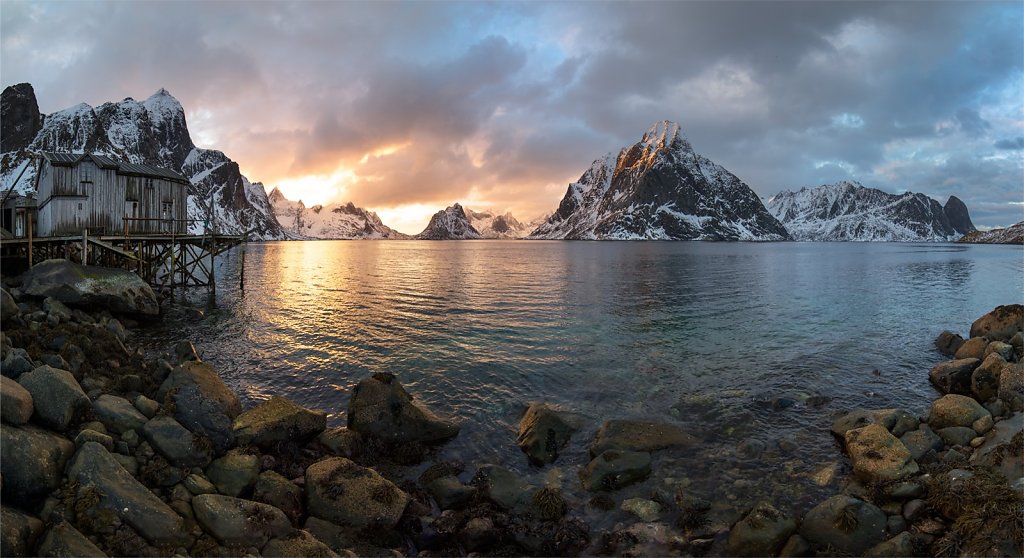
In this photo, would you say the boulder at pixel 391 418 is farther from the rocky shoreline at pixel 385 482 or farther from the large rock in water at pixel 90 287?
the large rock in water at pixel 90 287

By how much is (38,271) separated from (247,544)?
28.3 meters

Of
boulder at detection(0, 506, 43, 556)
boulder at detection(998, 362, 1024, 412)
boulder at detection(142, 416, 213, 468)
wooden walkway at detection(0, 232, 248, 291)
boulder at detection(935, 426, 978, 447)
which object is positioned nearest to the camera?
boulder at detection(0, 506, 43, 556)

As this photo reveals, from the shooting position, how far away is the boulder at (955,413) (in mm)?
14914

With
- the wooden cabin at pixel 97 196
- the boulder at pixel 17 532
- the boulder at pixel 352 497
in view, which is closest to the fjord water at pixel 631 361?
the boulder at pixel 352 497

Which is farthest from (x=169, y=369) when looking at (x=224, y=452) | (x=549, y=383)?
(x=549, y=383)

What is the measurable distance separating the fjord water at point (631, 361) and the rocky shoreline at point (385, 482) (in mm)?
1172

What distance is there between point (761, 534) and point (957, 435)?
9025 mm

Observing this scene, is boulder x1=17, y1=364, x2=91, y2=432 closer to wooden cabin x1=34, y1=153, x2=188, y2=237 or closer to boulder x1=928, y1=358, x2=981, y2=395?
boulder x1=928, y1=358, x2=981, y2=395

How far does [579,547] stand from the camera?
35.2 ft

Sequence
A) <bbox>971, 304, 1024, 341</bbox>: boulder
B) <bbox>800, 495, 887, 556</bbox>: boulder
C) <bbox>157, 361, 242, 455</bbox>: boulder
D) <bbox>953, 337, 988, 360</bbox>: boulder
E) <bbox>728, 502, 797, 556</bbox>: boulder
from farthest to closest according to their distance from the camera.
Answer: <bbox>971, 304, 1024, 341</bbox>: boulder → <bbox>953, 337, 988, 360</bbox>: boulder → <bbox>157, 361, 242, 455</bbox>: boulder → <bbox>728, 502, 797, 556</bbox>: boulder → <bbox>800, 495, 887, 556</bbox>: boulder

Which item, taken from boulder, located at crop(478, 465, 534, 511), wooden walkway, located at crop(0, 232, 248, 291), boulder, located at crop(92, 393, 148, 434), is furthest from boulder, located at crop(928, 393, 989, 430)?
wooden walkway, located at crop(0, 232, 248, 291)

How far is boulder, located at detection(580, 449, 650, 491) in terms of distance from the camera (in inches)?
515

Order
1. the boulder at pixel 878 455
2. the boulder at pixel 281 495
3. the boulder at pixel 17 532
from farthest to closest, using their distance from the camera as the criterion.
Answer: the boulder at pixel 878 455 < the boulder at pixel 281 495 < the boulder at pixel 17 532

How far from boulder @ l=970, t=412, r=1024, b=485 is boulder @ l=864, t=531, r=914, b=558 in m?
3.88
